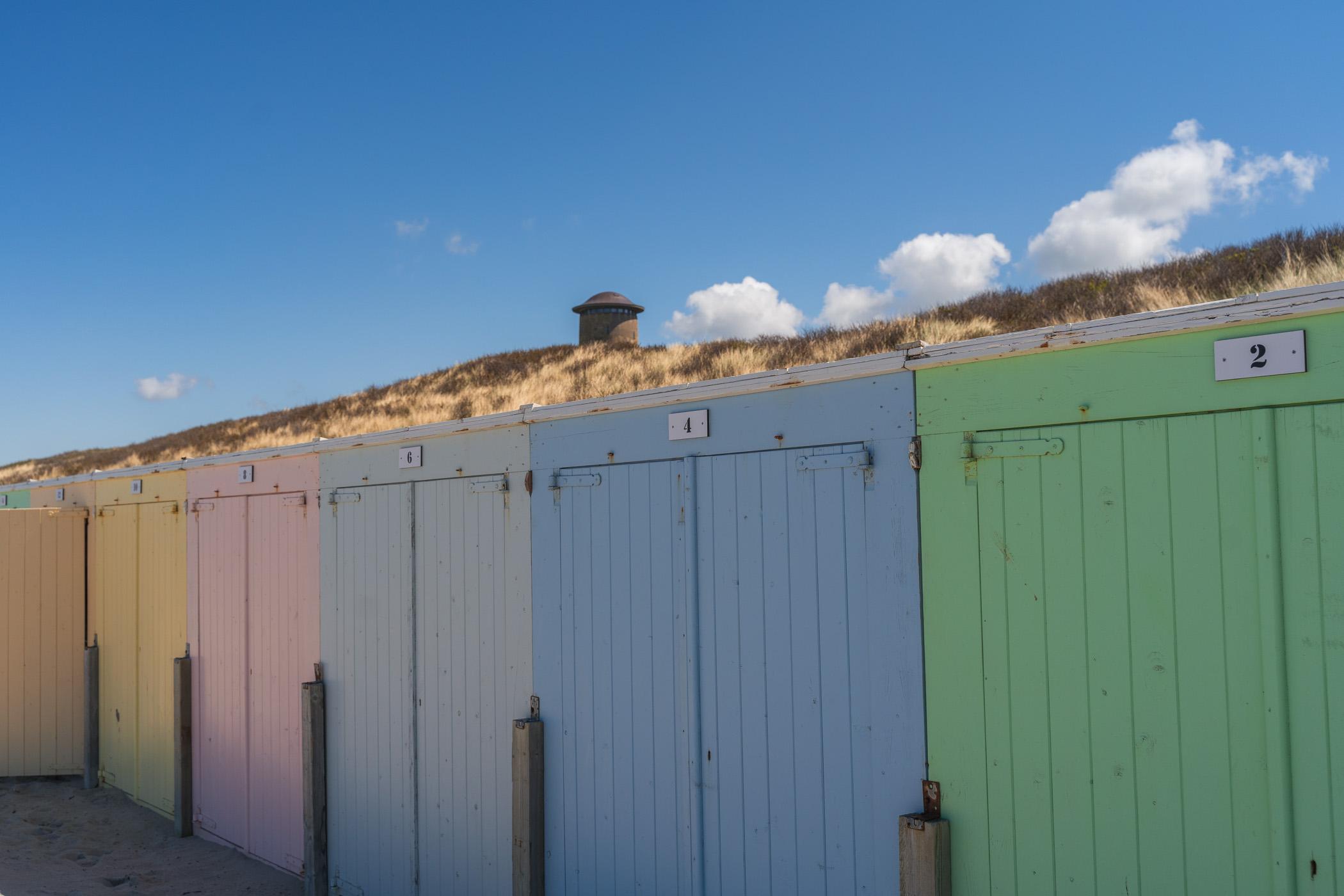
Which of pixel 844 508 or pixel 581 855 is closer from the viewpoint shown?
pixel 844 508

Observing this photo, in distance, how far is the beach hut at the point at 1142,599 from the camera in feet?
9.54

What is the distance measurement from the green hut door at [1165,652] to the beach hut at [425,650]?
3003 millimetres

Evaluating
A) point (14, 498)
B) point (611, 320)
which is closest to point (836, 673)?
point (14, 498)

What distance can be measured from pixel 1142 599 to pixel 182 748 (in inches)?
333

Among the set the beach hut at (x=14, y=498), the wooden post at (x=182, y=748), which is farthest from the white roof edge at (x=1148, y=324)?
the beach hut at (x=14, y=498)

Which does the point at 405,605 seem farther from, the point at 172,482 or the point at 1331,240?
the point at 1331,240

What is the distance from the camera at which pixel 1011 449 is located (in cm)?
355

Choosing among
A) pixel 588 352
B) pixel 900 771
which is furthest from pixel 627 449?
pixel 588 352

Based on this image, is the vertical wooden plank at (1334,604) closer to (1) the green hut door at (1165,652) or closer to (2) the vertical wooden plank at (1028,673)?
(1) the green hut door at (1165,652)

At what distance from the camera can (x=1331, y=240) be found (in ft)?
38.1

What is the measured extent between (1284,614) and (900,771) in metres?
1.54

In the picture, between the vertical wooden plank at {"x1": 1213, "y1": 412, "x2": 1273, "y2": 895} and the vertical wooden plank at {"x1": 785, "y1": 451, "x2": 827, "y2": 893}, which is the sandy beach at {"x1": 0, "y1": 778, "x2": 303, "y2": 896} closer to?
the vertical wooden plank at {"x1": 785, "y1": 451, "x2": 827, "y2": 893}

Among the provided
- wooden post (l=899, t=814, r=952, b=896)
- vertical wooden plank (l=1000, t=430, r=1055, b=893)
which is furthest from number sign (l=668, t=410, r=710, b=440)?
wooden post (l=899, t=814, r=952, b=896)

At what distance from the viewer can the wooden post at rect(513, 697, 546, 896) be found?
5387 millimetres
